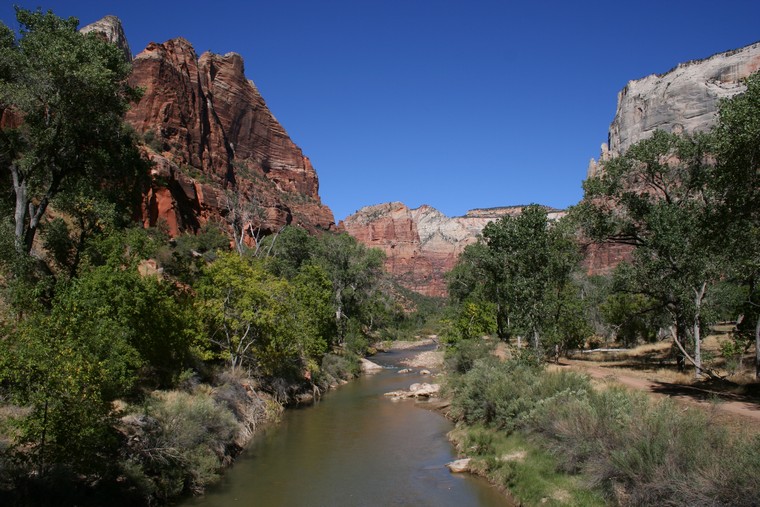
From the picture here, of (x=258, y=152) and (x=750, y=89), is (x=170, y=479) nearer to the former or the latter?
(x=750, y=89)

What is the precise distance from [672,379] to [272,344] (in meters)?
17.7

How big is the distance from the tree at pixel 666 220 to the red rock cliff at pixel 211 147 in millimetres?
20825

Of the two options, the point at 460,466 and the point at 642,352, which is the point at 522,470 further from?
the point at 642,352

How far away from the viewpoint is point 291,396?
28344 millimetres

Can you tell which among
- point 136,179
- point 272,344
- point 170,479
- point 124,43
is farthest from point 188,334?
point 124,43

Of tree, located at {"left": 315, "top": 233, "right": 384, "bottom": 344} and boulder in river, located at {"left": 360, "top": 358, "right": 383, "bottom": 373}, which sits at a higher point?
tree, located at {"left": 315, "top": 233, "right": 384, "bottom": 344}

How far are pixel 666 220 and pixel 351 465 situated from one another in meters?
15.1

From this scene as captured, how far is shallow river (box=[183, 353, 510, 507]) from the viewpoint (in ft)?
46.9

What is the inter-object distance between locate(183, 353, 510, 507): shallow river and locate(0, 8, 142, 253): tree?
10.4 meters

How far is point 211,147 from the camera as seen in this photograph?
9100cm

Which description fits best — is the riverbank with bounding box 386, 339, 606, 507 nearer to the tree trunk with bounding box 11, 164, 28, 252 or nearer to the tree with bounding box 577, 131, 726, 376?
the tree with bounding box 577, 131, 726, 376

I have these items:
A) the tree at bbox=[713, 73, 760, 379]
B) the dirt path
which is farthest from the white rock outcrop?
the dirt path

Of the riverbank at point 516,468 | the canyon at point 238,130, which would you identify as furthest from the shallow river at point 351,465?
the canyon at point 238,130

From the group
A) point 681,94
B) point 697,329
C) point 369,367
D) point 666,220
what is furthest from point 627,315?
point 681,94
